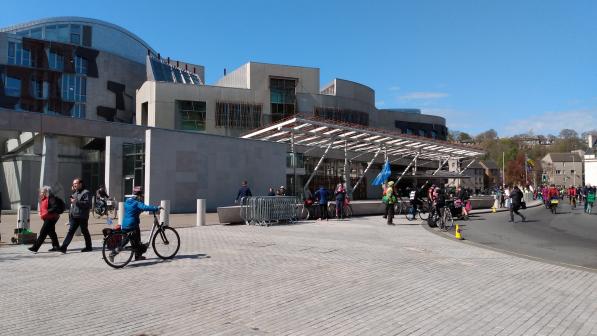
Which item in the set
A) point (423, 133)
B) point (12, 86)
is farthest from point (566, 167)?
point (12, 86)

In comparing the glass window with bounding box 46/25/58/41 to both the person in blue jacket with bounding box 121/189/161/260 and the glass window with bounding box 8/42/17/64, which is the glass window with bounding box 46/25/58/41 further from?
the person in blue jacket with bounding box 121/189/161/260

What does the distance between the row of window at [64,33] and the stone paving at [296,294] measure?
6734cm

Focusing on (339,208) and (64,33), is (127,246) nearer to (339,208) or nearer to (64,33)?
(339,208)

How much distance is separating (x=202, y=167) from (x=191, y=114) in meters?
19.2

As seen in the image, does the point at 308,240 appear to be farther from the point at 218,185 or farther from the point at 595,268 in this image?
the point at 218,185

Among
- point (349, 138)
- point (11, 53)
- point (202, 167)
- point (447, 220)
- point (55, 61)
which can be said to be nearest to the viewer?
point (447, 220)

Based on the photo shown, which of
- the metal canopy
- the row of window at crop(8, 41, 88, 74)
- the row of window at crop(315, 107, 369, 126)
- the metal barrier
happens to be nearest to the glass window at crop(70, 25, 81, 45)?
the row of window at crop(8, 41, 88, 74)

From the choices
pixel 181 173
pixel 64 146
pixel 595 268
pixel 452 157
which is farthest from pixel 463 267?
pixel 452 157

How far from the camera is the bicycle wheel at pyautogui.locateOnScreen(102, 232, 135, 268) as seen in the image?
8602 millimetres

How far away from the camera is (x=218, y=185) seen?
91.0ft

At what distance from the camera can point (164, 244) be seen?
9.59 metres

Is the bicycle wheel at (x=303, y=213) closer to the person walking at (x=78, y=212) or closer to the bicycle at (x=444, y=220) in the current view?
the bicycle at (x=444, y=220)

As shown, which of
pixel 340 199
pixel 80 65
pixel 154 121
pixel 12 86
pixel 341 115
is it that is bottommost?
pixel 340 199

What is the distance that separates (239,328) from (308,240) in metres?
7.95
